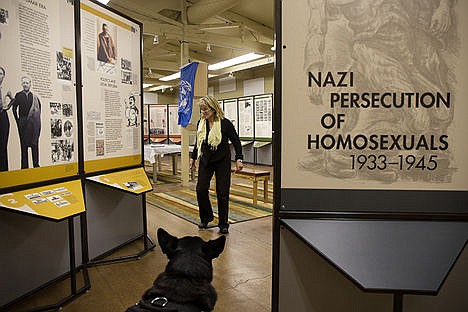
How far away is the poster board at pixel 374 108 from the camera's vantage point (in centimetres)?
154

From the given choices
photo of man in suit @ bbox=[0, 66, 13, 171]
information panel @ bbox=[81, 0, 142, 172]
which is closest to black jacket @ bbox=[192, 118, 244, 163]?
information panel @ bbox=[81, 0, 142, 172]

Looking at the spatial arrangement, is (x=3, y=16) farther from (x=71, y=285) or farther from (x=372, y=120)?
(x=372, y=120)

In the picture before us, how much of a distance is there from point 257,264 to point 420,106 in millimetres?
2045

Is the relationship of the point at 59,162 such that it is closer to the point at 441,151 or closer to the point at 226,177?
the point at 226,177

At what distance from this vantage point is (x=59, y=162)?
255 centimetres

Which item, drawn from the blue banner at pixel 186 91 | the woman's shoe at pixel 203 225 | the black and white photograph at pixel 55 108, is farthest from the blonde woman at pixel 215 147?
the blue banner at pixel 186 91

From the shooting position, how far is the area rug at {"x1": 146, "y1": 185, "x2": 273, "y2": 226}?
189 inches

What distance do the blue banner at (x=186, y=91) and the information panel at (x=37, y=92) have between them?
3443 mm

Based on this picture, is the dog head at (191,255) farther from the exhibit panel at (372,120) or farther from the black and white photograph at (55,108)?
the black and white photograph at (55,108)

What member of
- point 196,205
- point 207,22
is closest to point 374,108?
point 196,205

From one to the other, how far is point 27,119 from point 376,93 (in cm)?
209

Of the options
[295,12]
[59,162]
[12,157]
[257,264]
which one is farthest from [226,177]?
[295,12]

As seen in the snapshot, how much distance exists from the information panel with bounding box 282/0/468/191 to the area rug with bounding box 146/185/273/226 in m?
2.98

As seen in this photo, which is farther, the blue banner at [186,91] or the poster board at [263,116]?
the poster board at [263,116]
